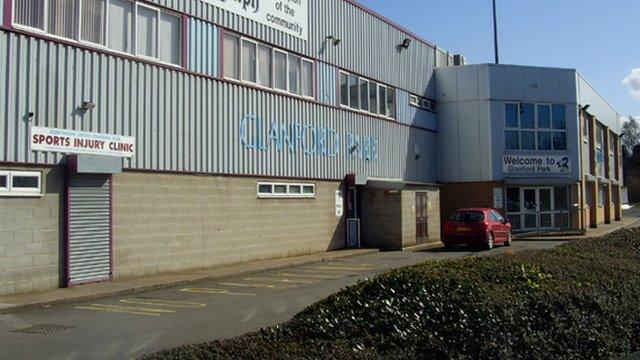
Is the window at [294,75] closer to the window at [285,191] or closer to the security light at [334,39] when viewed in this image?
the security light at [334,39]

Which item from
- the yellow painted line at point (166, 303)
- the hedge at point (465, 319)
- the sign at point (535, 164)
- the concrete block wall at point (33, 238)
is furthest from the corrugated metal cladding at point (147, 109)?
the sign at point (535, 164)

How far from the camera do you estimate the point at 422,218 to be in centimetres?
2603

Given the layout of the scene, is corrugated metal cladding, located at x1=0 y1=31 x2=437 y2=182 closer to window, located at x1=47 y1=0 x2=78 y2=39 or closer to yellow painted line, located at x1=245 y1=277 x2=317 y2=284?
window, located at x1=47 y1=0 x2=78 y2=39

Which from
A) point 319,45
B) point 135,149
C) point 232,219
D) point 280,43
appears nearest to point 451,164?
point 319,45

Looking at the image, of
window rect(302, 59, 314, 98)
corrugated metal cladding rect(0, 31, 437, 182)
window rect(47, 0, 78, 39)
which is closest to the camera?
corrugated metal cladding rect(0, 31, 437, 182)

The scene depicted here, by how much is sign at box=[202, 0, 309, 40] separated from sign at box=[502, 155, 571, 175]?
1376 centimetres

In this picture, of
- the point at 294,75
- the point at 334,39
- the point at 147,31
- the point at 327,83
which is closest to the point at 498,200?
the point at 327,83

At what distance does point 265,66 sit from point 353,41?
243 inches

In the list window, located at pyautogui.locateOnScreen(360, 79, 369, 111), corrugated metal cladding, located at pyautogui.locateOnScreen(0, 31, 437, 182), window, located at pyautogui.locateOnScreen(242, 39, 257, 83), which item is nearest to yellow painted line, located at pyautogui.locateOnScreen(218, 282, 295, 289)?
corrugated metal cladding, located at pyautogui.locateOnScreen(0, 31, 437, 182)

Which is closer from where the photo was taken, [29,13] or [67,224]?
[29,13]

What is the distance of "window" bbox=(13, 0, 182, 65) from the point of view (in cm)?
1345

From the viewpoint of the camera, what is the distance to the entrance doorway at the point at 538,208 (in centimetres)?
3212

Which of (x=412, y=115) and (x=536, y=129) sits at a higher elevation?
(x=412, y=115)

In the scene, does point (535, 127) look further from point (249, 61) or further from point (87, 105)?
point (87, 105)
